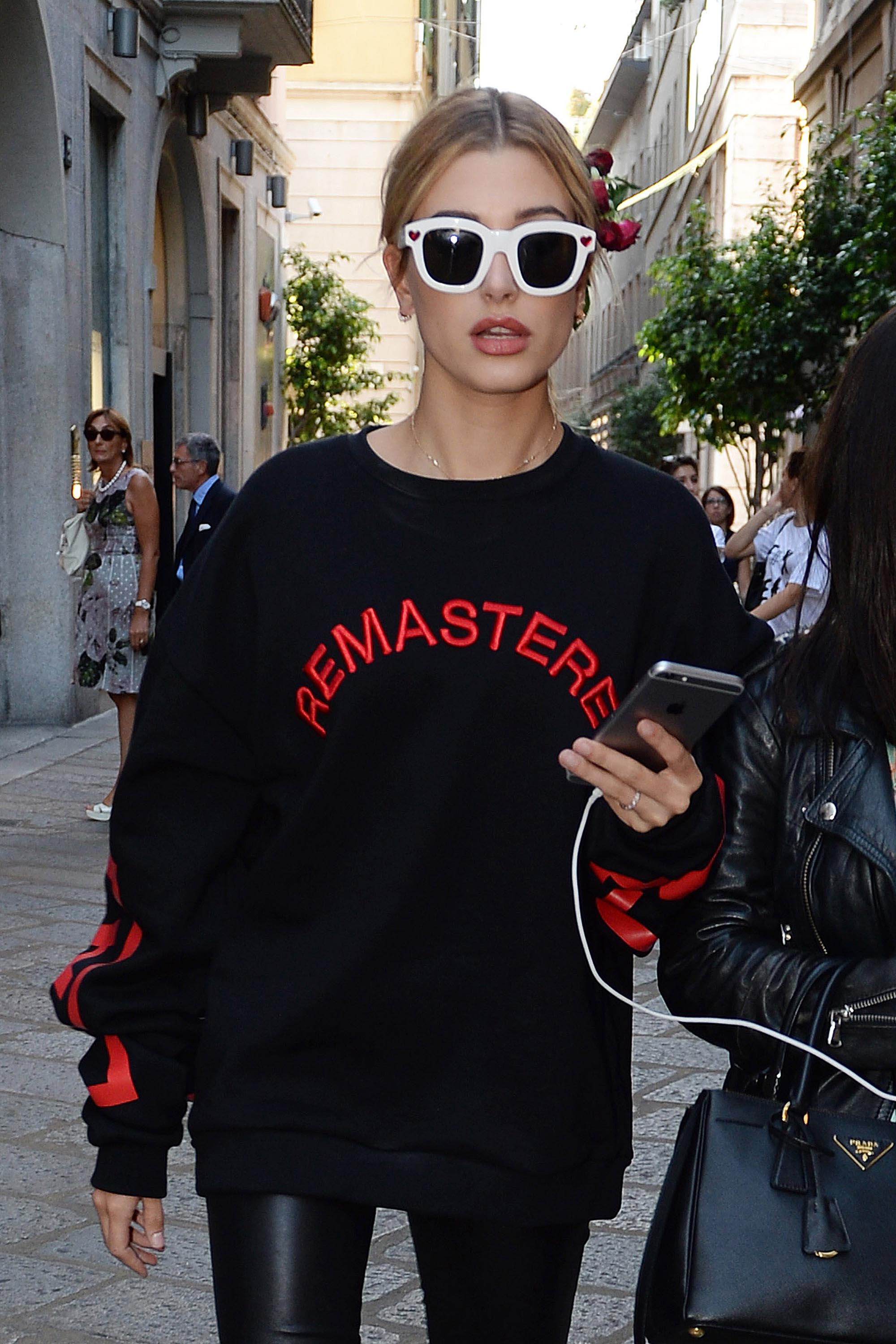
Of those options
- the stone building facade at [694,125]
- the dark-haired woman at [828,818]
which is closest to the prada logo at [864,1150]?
the dark-haired woman at [828,818]

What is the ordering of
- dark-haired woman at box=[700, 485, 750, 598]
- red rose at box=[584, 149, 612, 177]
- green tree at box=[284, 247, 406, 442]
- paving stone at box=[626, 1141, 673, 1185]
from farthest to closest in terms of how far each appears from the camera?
green tree at box=[284, 247, 406, 442] < dark-haired woman at box=[700, 485, 750, 598] < paving stone at box=[626, 1141, 673, 1185] < red rose at box=[584, 149, 612, 177]

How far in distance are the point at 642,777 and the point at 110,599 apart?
668cm

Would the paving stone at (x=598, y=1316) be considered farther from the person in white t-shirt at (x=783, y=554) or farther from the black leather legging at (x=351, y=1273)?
the person in white t-shirt at (x=783, y=554)

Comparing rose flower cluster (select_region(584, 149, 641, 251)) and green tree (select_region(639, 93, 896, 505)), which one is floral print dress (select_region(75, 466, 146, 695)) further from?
green tree (select_region(639, 93, 896, 505))

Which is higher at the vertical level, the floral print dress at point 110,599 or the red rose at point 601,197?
the red rose at point 601,197

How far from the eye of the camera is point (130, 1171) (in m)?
1.98

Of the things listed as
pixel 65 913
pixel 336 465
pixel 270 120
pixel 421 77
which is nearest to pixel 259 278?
pixel 270 120

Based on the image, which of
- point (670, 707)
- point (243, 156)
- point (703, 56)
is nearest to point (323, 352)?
point (243, 156)

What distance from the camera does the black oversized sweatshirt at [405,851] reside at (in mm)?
1893

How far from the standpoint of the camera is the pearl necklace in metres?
8.23

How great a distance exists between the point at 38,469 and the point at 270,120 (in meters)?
11.1

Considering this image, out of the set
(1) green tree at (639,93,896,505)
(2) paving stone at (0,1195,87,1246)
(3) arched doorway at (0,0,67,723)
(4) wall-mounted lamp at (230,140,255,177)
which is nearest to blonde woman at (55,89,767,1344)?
(2) paving stone at (0,1195,87,1246)

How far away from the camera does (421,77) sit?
29.6 m

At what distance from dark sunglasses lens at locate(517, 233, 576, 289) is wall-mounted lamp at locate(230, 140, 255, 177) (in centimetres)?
1699
